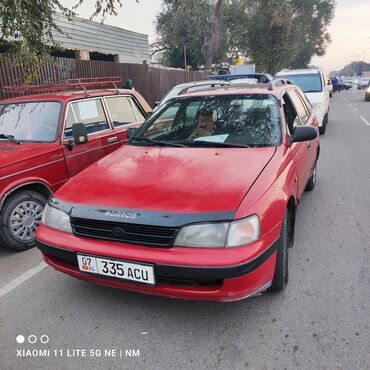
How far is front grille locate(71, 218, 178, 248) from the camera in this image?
2.32m

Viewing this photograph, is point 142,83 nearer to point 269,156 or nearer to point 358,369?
point 269,156

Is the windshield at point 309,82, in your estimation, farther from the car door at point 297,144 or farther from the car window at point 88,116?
the car window at point 88,116

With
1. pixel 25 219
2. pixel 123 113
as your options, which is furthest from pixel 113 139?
pixel 25 219

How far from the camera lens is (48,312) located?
9.32 feet

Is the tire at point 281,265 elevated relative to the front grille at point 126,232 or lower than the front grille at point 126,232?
lower

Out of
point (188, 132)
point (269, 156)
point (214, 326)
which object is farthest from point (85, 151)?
point (214, 326)

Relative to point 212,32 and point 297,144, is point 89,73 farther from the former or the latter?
point 212,32

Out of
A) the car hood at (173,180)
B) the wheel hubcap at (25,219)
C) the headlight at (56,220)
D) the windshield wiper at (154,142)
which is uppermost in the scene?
the windshield wiper at (154,142)

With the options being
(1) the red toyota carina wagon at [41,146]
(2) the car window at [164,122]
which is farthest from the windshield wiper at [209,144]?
(1) the red toyota carina wagon at [41,146]

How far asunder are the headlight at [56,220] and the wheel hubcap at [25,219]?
127 centimetres

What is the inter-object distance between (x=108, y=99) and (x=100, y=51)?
11.2m

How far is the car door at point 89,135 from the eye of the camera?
4.47 m

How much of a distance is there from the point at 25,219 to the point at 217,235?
259 centimetres

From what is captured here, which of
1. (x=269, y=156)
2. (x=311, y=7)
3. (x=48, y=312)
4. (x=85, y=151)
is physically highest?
(x=311, y=7)
